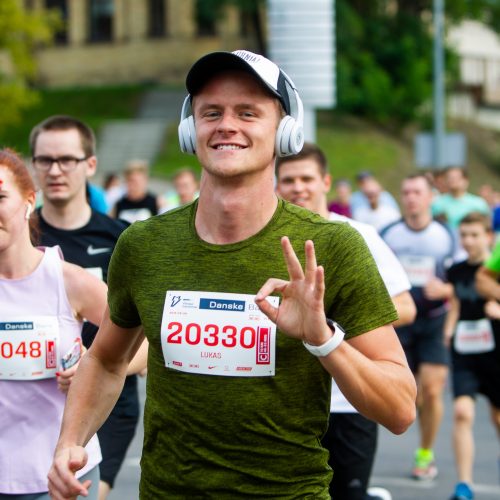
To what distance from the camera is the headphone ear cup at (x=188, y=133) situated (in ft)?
11.9

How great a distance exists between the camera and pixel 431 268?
9.99m

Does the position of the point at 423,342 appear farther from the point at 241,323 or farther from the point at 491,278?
the point at 241,323

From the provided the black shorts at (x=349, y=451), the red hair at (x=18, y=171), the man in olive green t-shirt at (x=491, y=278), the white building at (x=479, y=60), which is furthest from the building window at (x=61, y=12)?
the red hair at (x=18, y=171)

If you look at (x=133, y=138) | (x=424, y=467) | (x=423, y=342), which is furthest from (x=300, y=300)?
(x=133, y=138)

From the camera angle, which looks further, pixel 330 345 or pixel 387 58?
pixel 387 58

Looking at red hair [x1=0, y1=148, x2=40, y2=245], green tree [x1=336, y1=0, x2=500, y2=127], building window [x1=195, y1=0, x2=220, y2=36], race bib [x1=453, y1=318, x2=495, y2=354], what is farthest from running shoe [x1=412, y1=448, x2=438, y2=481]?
building window [x1=195, y1=0, x2=220, y2=36]

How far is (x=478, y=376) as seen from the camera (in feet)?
28.2

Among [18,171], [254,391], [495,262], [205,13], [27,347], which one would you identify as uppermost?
[18,171]

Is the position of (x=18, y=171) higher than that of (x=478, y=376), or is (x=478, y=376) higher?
(x=18, y=171)

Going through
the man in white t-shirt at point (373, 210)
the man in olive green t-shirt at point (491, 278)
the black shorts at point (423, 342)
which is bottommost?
the man in white t-shirt at point (373, 210)

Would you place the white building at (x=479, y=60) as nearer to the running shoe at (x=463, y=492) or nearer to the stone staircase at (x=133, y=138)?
the stone staircase at (x=133, y=138)

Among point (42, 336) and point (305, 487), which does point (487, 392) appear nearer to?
point (42, 336)

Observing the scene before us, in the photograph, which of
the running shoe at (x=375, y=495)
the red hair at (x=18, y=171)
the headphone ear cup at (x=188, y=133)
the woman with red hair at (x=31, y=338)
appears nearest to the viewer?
the headphone ear cup at (x=188, y=133)

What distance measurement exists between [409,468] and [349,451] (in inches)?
132
